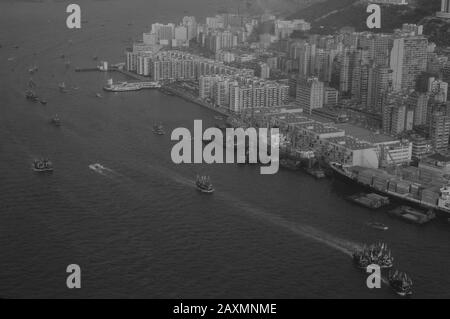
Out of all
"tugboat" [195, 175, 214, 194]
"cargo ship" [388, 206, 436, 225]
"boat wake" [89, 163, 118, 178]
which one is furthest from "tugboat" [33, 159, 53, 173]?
"cargo ship" [388, 206, 436, 225]

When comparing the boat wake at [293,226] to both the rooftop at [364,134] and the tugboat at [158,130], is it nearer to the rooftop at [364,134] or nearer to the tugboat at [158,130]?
the tugboat at [158,130]

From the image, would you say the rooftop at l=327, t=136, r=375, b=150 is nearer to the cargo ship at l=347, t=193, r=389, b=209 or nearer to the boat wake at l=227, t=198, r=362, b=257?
the cargo ship at l=347, t=193, r=389, b=209

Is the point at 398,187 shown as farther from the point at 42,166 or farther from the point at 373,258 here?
the point at 42,166

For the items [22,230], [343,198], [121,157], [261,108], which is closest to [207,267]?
[22,230]

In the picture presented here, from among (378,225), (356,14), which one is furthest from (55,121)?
(356,14)

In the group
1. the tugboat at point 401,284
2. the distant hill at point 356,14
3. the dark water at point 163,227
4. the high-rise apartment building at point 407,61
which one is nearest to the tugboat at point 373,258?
the dark water at point 163,227

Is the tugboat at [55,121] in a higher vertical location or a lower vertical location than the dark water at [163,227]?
higher
